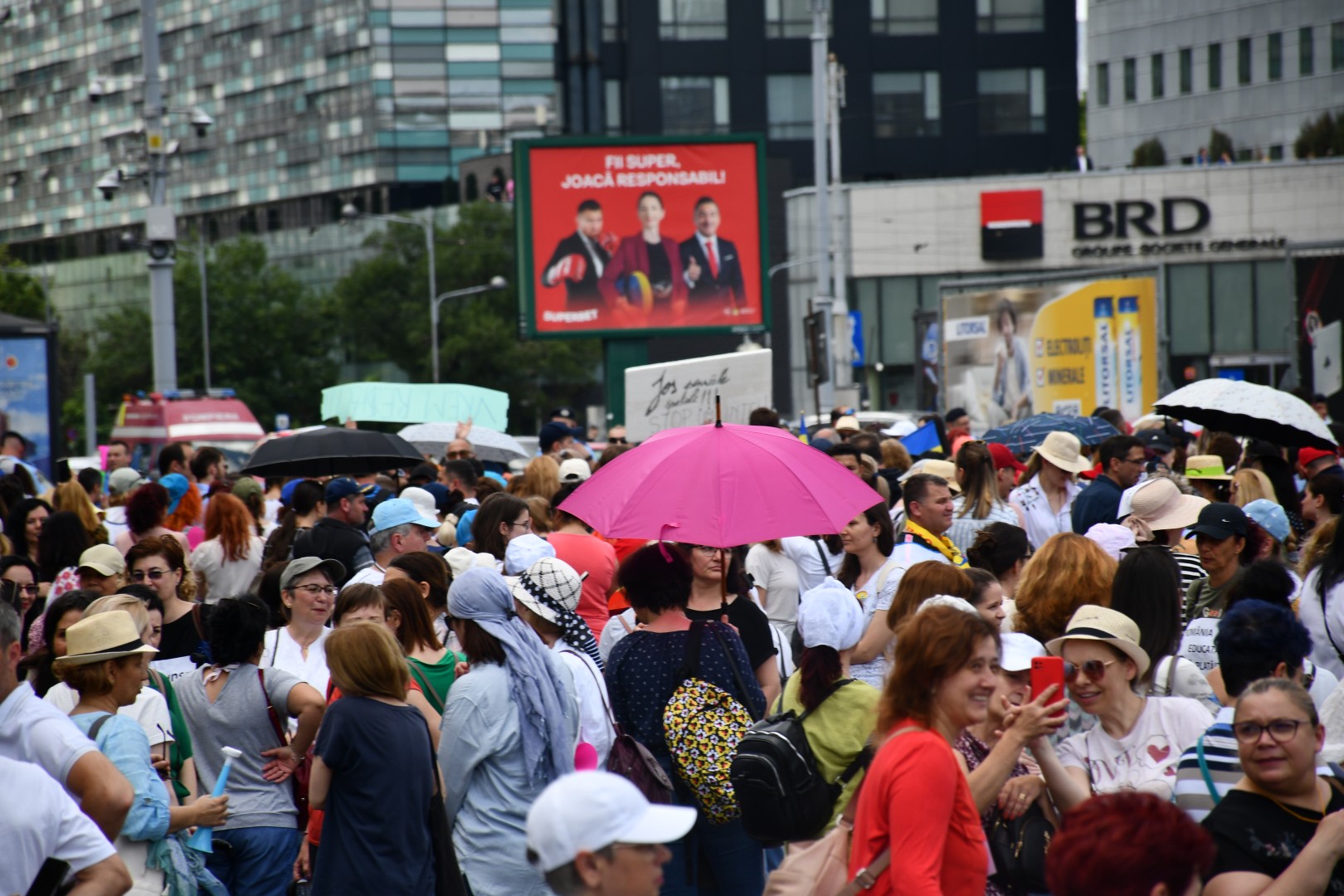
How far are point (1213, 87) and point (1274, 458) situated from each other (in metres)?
64.9

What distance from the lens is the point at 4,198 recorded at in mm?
113000

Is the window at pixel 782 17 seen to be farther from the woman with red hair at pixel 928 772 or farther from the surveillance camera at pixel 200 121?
the woman with red hair at pixel 928 772

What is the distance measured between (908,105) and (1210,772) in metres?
64.6

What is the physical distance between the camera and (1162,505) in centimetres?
829

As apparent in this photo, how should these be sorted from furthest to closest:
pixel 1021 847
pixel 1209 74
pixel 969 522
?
pixel 1209 74 < pixel 969 522 < pixel 1021 847

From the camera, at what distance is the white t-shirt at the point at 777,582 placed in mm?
8484

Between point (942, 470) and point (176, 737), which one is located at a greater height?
point (942, 470)

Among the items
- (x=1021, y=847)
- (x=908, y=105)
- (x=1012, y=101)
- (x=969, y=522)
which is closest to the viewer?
(x=1021, y=847)

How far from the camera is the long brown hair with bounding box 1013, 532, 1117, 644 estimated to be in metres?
6.01

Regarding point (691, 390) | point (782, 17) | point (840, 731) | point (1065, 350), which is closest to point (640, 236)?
point (1065, 350)

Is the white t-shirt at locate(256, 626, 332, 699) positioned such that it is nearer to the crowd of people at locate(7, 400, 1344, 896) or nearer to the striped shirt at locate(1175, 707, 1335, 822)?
the crowd of people at locate(7, 400, 1344, 896)

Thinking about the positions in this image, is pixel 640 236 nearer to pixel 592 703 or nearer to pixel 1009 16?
pixel 592 703

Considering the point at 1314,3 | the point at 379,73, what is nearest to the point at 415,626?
the point at 1314,3

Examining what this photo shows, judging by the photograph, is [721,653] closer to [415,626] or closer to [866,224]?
[415,626]
